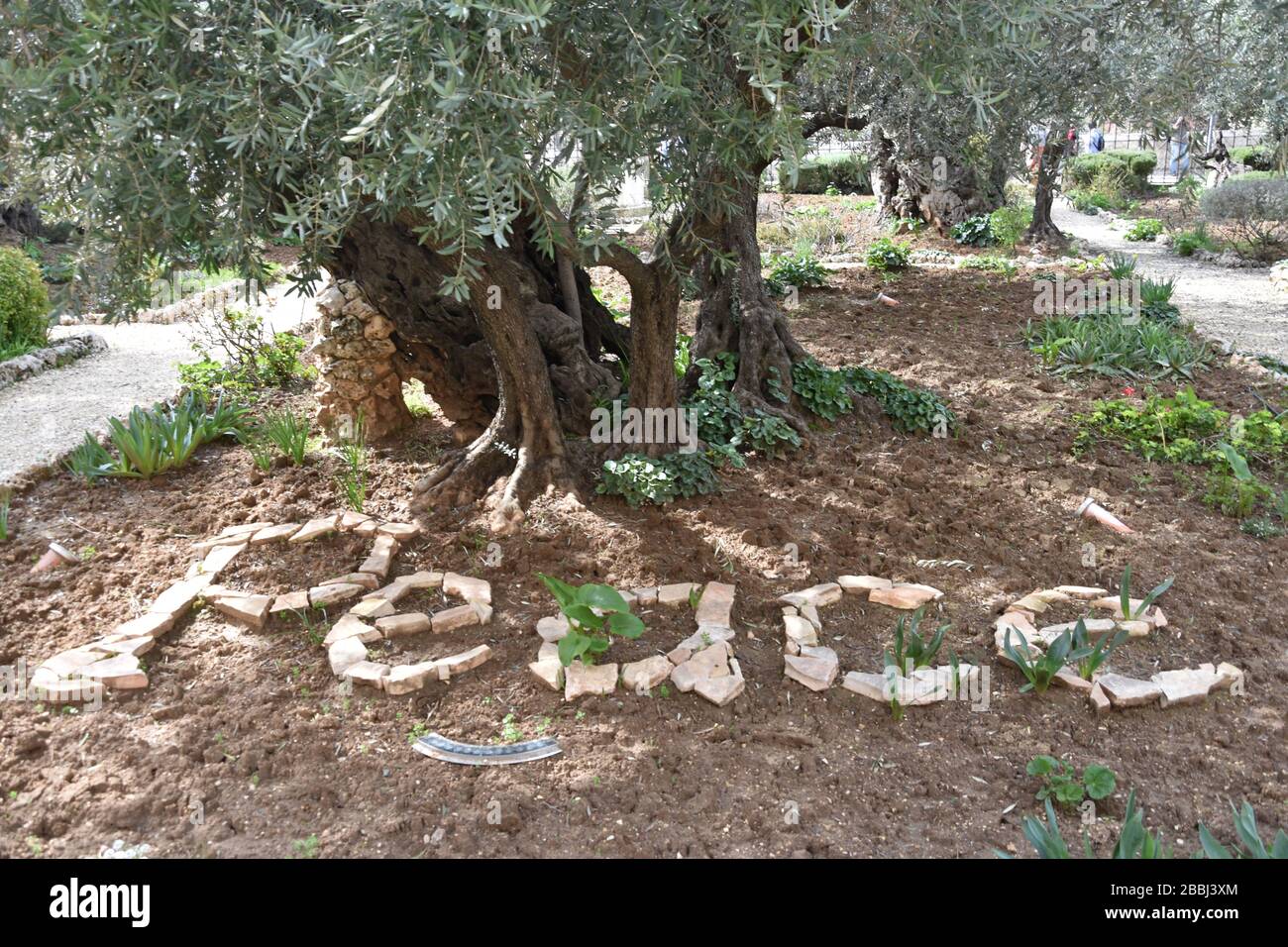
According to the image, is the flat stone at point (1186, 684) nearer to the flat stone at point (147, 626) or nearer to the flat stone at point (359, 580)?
the flat stone at point (359, 580)

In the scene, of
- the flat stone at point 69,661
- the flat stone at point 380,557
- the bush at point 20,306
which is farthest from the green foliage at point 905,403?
the bush at point 20,306

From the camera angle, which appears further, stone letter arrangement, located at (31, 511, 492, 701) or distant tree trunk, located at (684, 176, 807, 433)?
distant tree trunk, located at (684, 176, 807, 433)

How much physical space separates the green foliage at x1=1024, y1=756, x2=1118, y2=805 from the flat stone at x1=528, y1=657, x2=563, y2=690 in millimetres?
1722

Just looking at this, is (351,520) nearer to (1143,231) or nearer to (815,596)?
(815,596)

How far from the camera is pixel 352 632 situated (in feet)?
13.2

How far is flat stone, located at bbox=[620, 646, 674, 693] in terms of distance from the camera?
372cm

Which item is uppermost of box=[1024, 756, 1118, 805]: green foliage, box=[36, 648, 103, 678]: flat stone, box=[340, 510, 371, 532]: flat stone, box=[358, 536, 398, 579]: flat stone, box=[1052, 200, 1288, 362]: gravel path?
box=[1052, 200, 1288, 362]: gravel path

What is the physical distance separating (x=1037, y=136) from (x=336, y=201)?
17.5 feet

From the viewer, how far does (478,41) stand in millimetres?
2516

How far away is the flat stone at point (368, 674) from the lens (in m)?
3.72

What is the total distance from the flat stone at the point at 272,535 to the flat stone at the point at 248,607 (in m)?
0.58

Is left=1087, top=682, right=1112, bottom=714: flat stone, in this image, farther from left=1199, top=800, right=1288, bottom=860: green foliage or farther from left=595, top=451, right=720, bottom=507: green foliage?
left=595, top=451, right=720, bottom=507: green foliage

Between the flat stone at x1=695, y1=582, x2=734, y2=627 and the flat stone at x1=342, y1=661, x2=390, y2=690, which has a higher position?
the flat stone at x1=695, y1=582, x2=734, y2=627

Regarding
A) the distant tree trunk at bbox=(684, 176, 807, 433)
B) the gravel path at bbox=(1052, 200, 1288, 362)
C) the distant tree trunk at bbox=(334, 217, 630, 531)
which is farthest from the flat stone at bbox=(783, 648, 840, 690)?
the gravel path at bbox=(1052, 200, 1288, 362)
